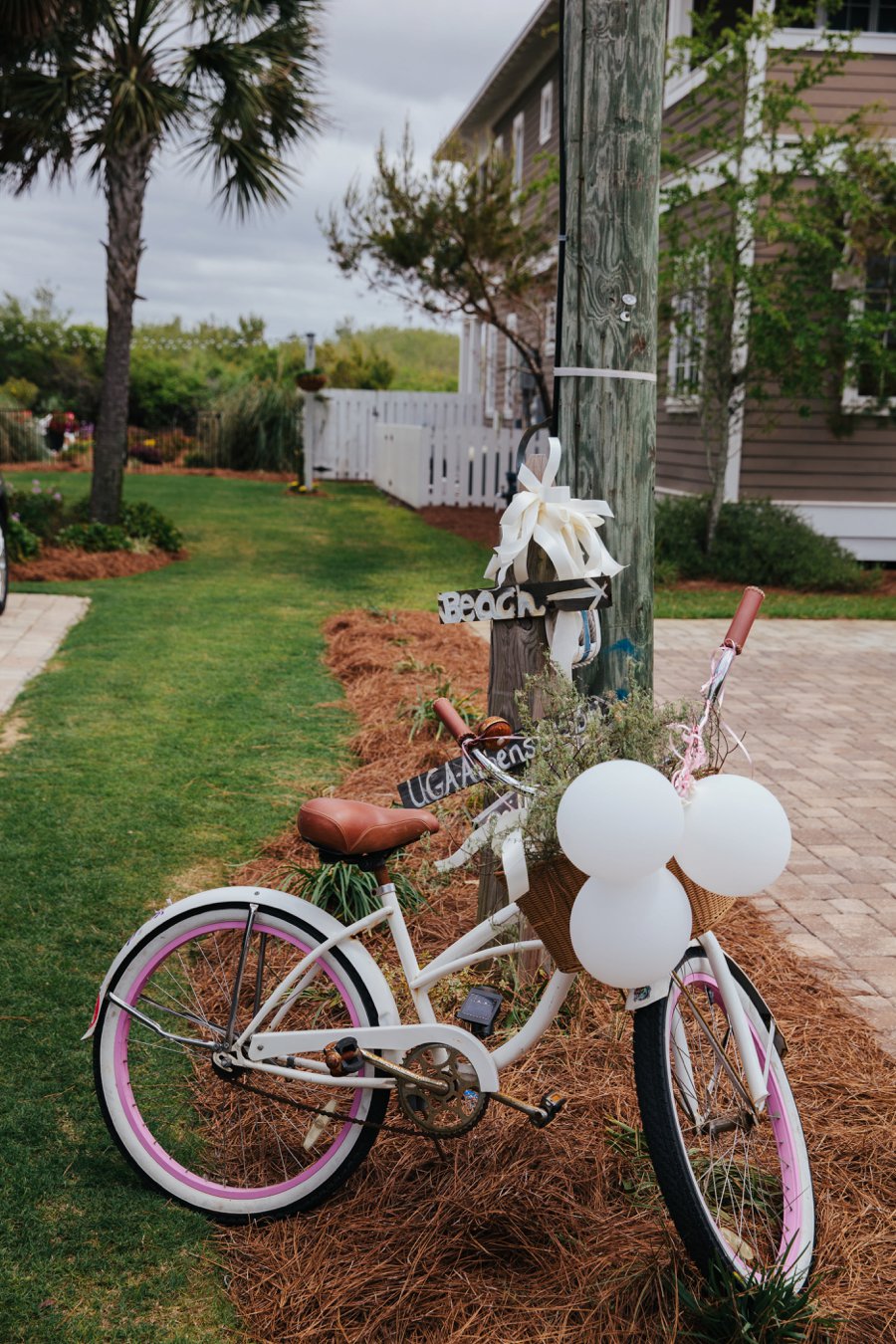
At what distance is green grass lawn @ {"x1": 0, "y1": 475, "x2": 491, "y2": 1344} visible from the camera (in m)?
2.56

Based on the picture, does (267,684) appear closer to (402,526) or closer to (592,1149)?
(592,1149)

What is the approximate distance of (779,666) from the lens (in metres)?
8.91

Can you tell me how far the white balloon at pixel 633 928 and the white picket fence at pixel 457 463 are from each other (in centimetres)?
1757

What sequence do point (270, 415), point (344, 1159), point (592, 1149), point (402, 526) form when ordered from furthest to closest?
point (270, 415) < point (402, 526) < point (592, 1149) < point (344, 1159)

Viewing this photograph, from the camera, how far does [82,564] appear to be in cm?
1229

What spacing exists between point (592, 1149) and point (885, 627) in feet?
28.7

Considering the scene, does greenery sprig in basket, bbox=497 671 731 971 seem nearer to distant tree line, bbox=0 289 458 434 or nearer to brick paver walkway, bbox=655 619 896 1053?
brick paver walkway, bbox=655 619 896 1053

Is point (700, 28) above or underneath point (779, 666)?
above

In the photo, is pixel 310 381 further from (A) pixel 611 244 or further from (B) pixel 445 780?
(B) pixel 445 780

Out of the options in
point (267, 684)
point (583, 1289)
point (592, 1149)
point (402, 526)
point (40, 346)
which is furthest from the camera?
point (40, 346)

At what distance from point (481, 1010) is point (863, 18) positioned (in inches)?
593

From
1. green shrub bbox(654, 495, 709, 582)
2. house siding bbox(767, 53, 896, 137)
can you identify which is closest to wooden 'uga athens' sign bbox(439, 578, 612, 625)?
green shrub bbox(654, 495, 709, 582)

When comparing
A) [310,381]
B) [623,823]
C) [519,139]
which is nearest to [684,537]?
[623,823]

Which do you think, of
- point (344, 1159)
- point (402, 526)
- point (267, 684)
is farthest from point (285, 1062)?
point (402, 526)
